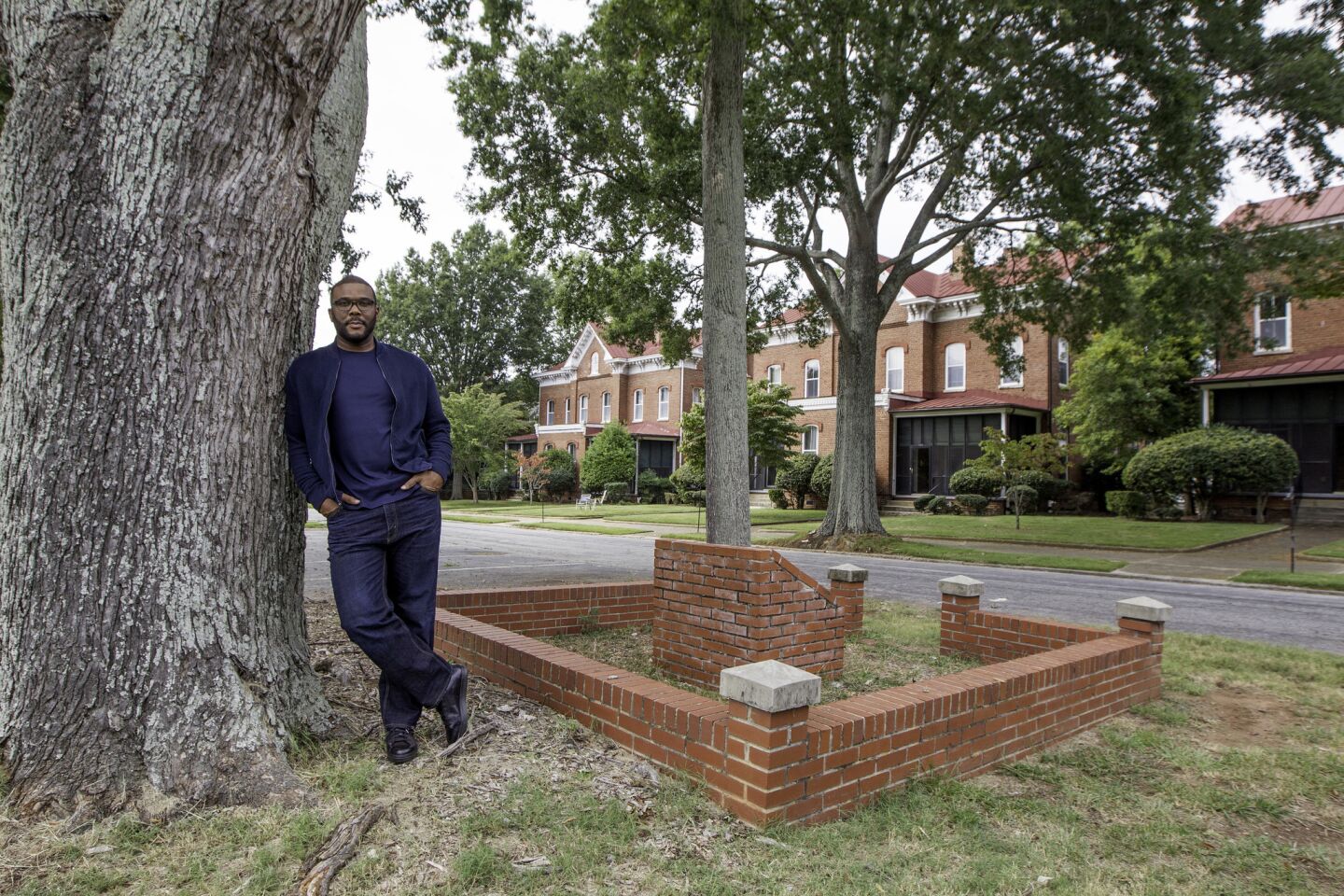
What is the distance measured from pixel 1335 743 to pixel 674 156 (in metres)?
12.4

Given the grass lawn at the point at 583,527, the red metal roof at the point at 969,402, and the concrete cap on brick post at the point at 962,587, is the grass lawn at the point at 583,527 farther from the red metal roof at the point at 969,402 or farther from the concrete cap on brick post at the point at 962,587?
the concrete cap on brick post at the point at 962,587

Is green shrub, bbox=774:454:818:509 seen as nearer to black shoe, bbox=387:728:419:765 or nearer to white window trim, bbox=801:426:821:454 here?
white window trim, bbox=801:426:821:454

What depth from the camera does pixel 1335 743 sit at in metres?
4.57

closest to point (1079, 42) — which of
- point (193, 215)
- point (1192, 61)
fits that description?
point (1192, 61)

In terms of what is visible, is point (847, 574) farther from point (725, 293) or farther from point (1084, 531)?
point (1084, 531)

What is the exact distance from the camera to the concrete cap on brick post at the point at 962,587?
6227mm

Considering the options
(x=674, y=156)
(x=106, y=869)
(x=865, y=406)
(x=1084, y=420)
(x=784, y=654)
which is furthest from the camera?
(x=1084, y=420)

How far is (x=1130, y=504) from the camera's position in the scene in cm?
2506

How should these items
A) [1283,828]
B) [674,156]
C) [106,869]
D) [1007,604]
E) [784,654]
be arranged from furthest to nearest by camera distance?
[674,156] → [1007,604] → [784,654] → [1283,828] → [106,869]

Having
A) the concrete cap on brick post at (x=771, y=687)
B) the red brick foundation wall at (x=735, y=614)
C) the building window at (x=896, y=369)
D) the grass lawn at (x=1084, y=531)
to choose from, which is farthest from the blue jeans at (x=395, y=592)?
the building window at (x=896, y=369)

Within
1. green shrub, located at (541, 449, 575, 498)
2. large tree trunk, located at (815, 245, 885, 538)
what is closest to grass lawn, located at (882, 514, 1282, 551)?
large tree trunk, located at (815, 245, 885, 538)

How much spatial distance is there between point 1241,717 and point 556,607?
4668 mm

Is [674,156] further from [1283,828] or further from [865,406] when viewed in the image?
[1283,828]

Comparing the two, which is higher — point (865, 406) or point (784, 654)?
point (865, 406)
